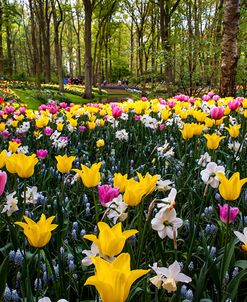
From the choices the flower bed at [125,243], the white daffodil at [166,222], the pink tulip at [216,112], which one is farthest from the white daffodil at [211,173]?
the pink tulip at [216,112]

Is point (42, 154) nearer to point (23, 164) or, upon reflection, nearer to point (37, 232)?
point (23, 164)

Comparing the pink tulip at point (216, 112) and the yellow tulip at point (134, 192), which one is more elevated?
the pink tulip at point (216, 112)

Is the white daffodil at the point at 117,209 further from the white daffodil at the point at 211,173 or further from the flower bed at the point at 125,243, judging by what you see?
the white daffodil at the point at 211,173

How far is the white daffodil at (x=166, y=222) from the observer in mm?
1127

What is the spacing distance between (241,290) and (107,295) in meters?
0.90

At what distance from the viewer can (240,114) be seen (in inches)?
203

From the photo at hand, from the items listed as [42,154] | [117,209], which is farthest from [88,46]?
[117,209]

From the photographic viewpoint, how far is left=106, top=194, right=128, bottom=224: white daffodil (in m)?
1.26

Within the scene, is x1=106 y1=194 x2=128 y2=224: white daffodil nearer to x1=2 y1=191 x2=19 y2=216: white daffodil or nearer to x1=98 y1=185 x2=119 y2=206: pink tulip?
x1=98 y1=185 x2=119 y2=206: pink tulip

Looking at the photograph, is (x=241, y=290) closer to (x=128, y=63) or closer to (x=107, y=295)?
(x=107, y=295)

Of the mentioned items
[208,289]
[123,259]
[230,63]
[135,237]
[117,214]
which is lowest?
[208,289]

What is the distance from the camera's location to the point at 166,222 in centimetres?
115

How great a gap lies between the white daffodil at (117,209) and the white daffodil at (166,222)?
0.15 meters

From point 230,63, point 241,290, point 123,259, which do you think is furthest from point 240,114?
point 123,259
